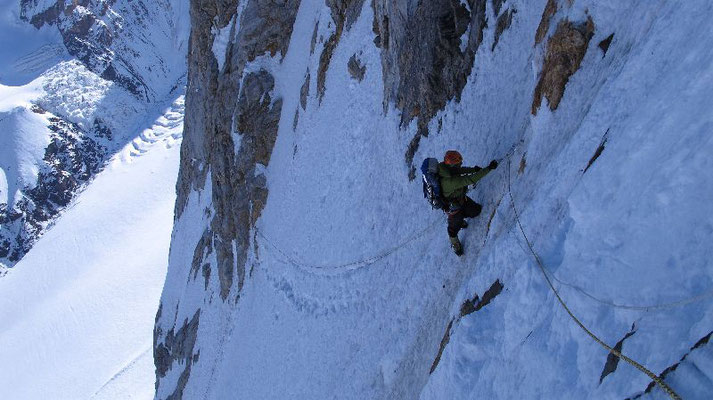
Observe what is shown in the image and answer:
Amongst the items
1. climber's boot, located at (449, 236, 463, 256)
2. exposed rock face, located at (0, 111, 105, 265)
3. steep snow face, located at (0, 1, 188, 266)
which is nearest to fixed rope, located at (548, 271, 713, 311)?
climber's boot, located at (449, 236, 463, 256)

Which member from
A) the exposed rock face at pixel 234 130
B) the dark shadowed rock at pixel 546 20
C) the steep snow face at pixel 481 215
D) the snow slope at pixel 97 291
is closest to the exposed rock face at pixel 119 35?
the snow slope at pixel 97 291

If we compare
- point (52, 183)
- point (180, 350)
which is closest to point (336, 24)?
point (180, 350)

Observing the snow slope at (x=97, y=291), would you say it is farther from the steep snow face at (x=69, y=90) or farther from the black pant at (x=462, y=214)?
the black pant at (x=462, y=214)

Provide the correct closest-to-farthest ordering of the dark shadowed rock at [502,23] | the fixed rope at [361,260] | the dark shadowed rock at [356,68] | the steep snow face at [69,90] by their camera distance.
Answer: the dark shadowed rock at [502,23] → the fixed rope at [361,260] → the dark shadowed rock at [356,68] → the steep snow face at [69,90]

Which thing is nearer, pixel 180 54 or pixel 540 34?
pixel 540 34

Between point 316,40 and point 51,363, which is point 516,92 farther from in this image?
point 51,363

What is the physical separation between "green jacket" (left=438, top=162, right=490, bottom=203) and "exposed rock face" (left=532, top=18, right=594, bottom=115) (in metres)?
1.26

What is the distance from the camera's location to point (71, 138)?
146125 mm

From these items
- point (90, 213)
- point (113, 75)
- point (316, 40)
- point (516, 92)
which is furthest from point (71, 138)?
point (516, 92)

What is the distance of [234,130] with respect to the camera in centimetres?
2406

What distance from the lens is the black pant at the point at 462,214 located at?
26.4 ft

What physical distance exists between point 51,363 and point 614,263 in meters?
92.4

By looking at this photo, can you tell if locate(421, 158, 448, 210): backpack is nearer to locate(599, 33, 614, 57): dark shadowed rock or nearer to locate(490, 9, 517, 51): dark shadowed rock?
locate(599, 33, 614, 57): dark shadowed rock

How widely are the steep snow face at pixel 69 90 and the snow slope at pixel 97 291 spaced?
9546 millimetres
